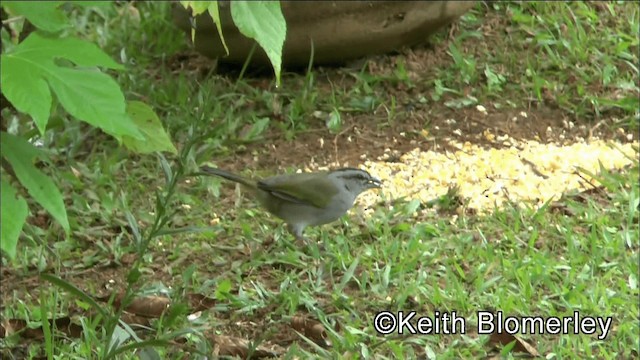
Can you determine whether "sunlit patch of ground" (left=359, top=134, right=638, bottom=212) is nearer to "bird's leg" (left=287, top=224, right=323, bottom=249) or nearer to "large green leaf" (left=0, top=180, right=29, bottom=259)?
"bird's leg" (left=287, top=224, right=323, bottom=249)

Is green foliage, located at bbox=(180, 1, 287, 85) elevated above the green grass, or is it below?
above

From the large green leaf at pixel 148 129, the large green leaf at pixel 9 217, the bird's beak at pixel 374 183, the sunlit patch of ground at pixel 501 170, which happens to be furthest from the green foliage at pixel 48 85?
the sunlit patch of ground at pixel 501 170

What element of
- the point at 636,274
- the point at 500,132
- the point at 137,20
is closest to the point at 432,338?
the point at 636,274

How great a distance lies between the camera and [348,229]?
5316mm

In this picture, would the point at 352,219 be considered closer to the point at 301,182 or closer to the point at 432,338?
the point at 301,182

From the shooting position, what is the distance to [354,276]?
15.6 ft

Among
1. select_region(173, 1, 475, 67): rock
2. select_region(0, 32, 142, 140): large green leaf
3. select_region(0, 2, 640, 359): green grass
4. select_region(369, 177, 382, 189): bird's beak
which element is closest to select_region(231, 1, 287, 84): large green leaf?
select_region(0, 32, 142, 140): large green leaf

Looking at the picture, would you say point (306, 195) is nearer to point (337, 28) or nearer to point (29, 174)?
point (337, 28)

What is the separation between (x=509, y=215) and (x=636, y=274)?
2.49 ft

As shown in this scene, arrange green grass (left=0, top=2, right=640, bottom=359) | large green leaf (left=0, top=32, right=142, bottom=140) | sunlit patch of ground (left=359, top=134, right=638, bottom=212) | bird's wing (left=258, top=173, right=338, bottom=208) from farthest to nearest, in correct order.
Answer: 1. sunlit patch of ground (left=359, top=134, right=638, bottom=212)
2. bird's wing (left=258, top=173, right=338, bottom=208)
3. green grass (left=0, top=2, right=640, bottom=359)
4. large green leaf (left=0, top=32, right=142, bottom=140)

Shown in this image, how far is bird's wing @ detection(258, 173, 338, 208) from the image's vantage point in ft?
16.4

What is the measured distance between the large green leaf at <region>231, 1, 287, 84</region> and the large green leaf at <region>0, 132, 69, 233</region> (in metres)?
0.43

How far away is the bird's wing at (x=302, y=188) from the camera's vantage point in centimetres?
500

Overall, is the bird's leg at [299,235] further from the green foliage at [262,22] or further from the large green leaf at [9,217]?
the large green leaf at [9,217]
